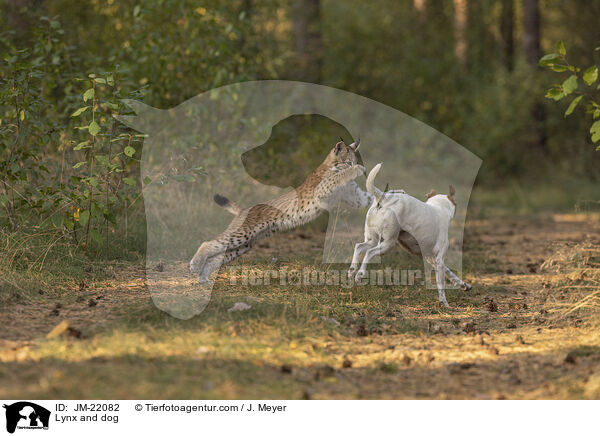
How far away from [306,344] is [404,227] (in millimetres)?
1938

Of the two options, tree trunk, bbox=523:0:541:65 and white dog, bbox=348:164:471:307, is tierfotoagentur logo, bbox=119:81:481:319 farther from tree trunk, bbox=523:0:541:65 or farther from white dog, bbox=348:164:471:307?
tree trunk, bbox=523:0:541:65

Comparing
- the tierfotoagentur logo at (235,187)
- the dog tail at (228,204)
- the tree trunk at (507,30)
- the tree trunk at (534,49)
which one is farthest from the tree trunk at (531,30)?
the dog tail at (228,204)

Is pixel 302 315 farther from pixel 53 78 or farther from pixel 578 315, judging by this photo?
Answer: pixel 53 78

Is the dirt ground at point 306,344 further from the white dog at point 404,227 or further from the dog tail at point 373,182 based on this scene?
the dog tail at point 373,182

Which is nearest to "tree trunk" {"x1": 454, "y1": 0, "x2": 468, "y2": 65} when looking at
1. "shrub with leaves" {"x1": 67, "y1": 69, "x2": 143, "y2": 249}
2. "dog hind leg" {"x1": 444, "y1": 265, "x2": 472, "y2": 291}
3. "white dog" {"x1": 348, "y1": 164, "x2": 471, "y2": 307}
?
"dog hind leg" {"x1": 444, "y1": 265, "x2": 472, "y2": 291}

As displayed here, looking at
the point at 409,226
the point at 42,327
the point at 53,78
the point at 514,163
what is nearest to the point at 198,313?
the point at 42,327

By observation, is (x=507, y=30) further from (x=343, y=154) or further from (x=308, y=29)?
(x=343, y=154)

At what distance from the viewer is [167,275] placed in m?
7.47

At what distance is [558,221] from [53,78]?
9577mm
